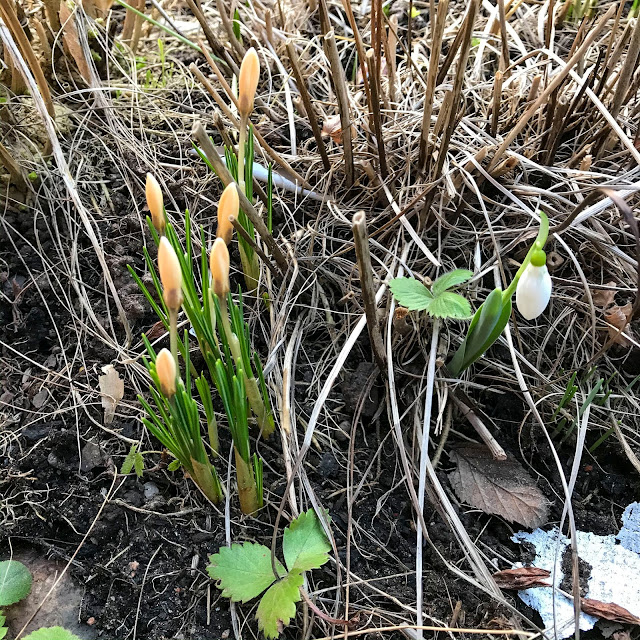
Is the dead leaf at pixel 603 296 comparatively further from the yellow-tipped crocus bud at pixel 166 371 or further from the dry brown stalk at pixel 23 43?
the dry brown stalk at pixel 23 43

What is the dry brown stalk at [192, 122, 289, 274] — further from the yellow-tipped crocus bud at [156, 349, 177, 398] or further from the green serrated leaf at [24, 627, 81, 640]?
the green serrated leaf at [24, 627, 81, 640]

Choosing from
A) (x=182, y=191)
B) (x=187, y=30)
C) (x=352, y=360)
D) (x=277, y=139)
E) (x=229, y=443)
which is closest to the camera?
(x=229, y=443)

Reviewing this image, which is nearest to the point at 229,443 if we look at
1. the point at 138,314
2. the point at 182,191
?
the point at 138,314

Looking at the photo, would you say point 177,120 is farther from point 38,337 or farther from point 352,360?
point 352,360

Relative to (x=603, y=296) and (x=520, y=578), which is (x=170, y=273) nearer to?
(x=520, y=578)

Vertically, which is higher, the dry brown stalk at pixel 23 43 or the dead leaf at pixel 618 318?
the dry brown stalk at pixel 23 43

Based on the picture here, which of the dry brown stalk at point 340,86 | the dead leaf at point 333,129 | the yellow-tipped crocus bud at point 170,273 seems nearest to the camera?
the yellow-tipped crocus bud at point 170,273

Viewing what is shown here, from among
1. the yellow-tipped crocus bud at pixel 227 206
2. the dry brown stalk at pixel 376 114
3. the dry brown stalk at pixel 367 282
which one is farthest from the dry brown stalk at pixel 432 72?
the yellow-tipped crocus bud at pixel 227 206

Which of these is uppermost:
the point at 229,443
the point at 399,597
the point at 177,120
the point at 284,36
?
the point at 284,36
